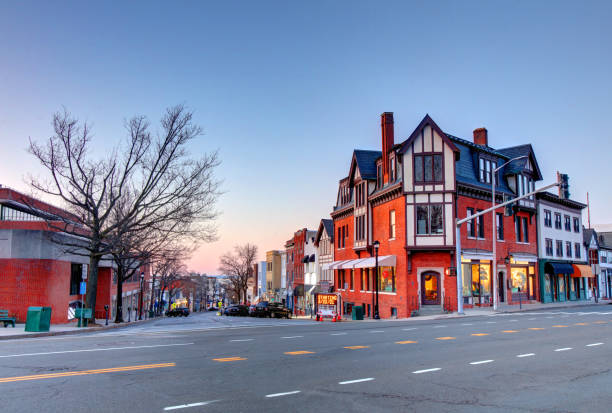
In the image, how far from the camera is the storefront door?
1307 inches

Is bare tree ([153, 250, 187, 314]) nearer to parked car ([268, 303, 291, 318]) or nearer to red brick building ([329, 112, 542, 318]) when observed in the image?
parked car ([268, 303, 291, 318])

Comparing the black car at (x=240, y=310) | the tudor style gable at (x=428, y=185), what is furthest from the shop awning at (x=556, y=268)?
the black car at (x=240, y=310)

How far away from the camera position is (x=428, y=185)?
33.2 meters

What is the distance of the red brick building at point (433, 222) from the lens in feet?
108

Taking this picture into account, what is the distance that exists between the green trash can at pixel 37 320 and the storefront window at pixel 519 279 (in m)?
33.7

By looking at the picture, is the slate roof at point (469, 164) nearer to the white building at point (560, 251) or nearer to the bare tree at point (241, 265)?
the white building at point (560, 251)

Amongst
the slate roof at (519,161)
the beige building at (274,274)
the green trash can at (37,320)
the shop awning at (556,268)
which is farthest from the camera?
the beige building at (274,274)

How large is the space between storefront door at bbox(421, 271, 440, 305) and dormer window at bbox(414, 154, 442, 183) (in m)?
6.61

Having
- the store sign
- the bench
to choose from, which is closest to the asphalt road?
the bench

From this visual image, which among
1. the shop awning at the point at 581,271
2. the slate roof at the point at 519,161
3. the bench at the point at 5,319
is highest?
the slate roof at the point at 519,161

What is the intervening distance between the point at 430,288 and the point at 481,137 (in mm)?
17677

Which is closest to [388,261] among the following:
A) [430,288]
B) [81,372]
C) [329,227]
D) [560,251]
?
[430,288]

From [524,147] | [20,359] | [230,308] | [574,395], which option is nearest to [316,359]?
[574,395]

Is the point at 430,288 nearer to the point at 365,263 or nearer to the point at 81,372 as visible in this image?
the point at 365,263
